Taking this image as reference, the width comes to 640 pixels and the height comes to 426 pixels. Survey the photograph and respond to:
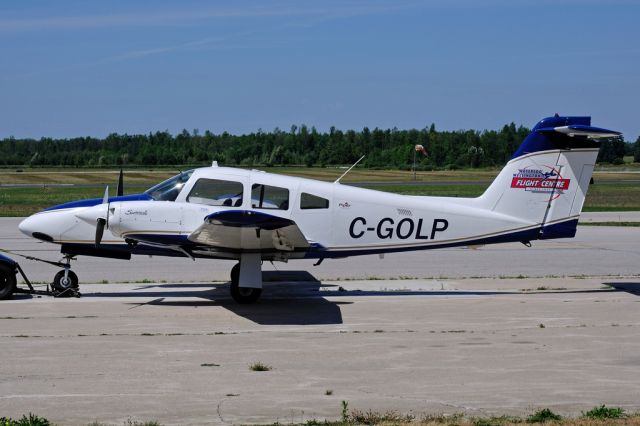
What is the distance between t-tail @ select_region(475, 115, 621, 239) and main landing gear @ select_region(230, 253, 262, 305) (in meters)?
4.44

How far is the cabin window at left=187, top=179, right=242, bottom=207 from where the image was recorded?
47.4 ft

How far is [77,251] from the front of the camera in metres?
14.9

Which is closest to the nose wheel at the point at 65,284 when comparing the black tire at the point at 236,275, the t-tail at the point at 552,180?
the black tire at the point at 236,275

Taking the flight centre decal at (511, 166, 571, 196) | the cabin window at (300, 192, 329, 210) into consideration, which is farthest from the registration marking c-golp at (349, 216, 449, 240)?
the flight centre decal at (511, 166, 571, 196)

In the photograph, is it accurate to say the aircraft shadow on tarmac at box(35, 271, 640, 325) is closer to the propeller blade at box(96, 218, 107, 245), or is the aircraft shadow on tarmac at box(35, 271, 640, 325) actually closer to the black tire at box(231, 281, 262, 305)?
the black tire at box(231, 281, 262, 305)

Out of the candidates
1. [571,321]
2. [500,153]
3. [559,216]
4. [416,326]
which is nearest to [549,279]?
[559,216]

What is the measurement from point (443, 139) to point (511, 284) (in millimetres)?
92740

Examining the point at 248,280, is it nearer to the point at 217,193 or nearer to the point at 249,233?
the point at 249,233

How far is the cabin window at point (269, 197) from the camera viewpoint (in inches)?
573

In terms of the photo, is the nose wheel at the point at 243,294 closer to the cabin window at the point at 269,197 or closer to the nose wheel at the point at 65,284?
the cabin window at the point at 269,197

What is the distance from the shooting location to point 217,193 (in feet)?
47.7

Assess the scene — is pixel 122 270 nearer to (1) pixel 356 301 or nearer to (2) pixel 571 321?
(1) pixel 356 301

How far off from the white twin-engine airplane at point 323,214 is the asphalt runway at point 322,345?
3.03ft

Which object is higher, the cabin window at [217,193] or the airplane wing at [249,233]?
the cabin window at [217,193]
